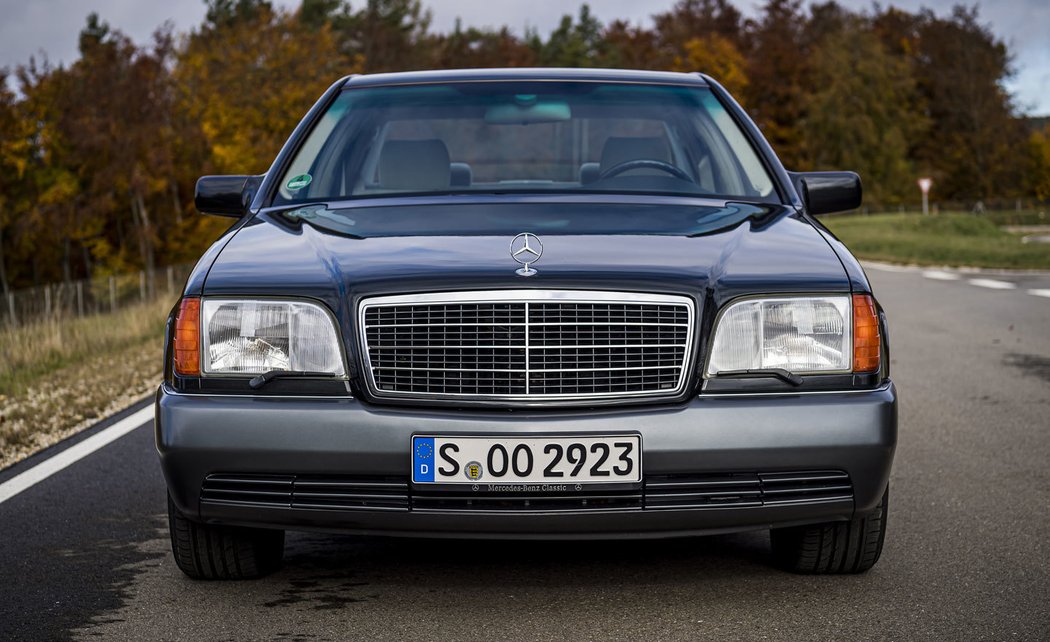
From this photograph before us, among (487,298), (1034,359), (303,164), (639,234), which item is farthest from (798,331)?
(1034,359)

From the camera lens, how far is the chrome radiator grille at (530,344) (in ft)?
12.8

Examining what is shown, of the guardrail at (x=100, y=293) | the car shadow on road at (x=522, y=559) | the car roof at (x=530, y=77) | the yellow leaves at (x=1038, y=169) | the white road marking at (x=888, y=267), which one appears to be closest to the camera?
the car shadow on road at (x=522, y=559)

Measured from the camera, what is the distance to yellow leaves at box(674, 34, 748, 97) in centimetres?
8394

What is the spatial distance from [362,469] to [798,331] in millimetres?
1280

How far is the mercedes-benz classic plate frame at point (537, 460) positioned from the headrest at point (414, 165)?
1.67 metres

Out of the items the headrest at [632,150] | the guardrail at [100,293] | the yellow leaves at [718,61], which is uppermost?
the yellow leaves at [718,61]

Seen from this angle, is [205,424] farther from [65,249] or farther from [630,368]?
[65,249]

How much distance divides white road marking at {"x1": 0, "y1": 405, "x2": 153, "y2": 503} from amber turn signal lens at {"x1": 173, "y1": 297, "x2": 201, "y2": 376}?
2.16 metres

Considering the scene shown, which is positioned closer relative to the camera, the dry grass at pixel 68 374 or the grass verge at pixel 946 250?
the dry grass at pixel 68 374

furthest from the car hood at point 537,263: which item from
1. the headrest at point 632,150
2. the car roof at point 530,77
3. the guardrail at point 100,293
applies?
the guardrail at point 100,293

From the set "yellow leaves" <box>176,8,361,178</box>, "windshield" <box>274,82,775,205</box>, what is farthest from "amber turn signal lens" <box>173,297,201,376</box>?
"yellow leaves" <box>176,8,361,178</box>

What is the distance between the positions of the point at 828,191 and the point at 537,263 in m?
1.65

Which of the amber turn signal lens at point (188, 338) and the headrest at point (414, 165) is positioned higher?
the headrest at point (414, 165)

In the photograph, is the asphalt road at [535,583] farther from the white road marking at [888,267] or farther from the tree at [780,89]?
the tree at [780,89]
